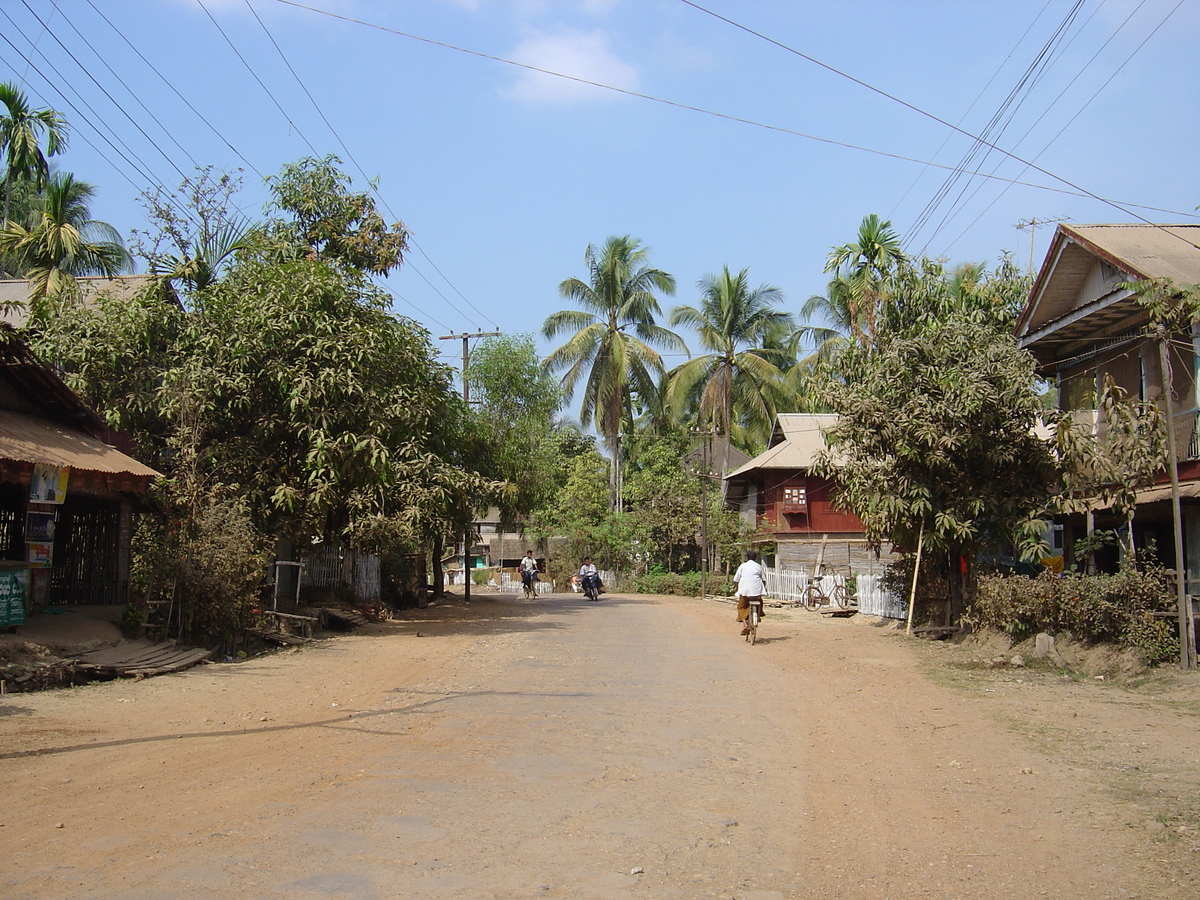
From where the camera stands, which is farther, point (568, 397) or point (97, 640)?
point (568, 397)

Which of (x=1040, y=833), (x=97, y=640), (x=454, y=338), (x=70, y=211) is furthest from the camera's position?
(x=70, y=211)


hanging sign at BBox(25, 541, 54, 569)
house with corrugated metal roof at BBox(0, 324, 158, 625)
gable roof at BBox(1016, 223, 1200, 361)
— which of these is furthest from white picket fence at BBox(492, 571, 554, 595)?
hanging sign at BBox(25, 541, 54, 569)

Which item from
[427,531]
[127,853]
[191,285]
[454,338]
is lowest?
[127,853]

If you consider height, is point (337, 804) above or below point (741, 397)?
below

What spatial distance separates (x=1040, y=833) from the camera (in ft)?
20.0

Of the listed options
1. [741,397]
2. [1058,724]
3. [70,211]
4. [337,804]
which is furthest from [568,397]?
[337,804]

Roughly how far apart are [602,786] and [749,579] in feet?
37.8

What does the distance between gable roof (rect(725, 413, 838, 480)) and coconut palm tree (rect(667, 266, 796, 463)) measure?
3458 mm

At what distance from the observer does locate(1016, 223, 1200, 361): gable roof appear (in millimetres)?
16203

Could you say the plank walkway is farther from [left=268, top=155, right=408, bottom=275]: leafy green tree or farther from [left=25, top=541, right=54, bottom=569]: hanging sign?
[left=268, top=155, right=408, bottom=275]: leafy green tree

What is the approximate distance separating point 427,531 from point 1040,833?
51.6 ft

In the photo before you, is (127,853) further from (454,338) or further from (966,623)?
(454,338)

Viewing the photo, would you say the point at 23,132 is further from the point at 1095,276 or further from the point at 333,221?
the point at 1095,276

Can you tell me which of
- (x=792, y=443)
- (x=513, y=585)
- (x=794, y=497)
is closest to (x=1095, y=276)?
(x=794, y=497)
